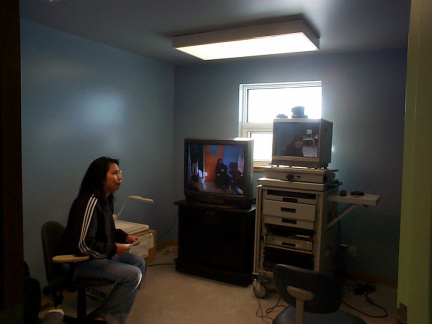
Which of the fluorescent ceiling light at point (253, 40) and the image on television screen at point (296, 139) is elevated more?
the fluorescent ceiling light at point (253, 40)

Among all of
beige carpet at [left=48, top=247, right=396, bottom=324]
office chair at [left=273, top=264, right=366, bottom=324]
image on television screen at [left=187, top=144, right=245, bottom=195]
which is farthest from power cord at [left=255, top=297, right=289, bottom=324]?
office chair at [left=273, top=264, right=366, bottom=324]

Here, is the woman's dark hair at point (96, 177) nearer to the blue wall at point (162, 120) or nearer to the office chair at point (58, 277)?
the office chair at point (58, 277)

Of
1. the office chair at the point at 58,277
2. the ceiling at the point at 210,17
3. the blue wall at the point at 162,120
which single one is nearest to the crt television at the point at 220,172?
the blue wall at the point at 162,120

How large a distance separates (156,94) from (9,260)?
3732mm

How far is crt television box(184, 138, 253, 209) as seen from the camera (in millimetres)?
3297

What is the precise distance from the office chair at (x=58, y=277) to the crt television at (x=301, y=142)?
1738mm

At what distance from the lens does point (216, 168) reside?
342 cm

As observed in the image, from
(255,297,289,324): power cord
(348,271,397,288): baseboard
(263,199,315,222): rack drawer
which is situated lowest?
(255,297,289,324): power cord

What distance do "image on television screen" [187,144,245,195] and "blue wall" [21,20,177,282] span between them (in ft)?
2.36

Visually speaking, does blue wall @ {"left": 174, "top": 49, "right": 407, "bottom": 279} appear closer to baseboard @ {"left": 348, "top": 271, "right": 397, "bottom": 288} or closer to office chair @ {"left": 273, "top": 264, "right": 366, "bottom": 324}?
baseboard @ {"left": 348, "top": 271, "right": 397, "bottom": 288}

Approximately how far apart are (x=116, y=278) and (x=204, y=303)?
967 mm

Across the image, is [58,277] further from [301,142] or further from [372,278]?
[372,278]

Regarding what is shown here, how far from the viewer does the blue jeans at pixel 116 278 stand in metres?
2.25

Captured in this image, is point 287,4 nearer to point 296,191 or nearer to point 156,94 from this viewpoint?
point 296,191
